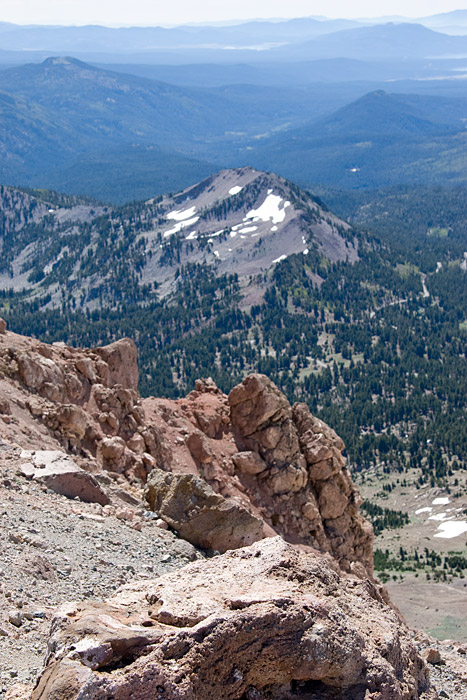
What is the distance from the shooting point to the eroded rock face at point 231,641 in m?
13.5

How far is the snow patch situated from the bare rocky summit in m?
76.4

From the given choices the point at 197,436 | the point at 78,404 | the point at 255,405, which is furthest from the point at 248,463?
the point at 78,404

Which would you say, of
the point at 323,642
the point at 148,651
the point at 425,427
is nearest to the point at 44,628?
the point at 148,651

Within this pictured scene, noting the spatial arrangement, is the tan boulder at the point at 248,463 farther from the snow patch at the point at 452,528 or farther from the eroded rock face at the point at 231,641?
the snow patch at the point at 452,528

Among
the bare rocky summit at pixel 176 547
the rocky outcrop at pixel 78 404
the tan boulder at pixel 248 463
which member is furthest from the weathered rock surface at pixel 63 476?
the tan boulder at pixel 248 463

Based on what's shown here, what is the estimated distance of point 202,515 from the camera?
27672mm

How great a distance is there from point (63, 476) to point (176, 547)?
13.4ft

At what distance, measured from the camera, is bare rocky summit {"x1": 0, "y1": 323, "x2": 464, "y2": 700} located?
14.2 m

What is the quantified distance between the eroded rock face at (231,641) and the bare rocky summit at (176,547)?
0.03 metres

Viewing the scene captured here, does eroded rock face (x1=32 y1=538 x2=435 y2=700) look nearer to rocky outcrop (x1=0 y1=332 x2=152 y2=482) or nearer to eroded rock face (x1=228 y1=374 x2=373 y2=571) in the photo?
rocky outcrop (x1=0 y1=332 x2=152 y2=482)

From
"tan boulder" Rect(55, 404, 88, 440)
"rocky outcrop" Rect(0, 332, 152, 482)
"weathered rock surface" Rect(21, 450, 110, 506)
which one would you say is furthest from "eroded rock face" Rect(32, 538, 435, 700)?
"tan boulder" Rect(55, 404, 88, 440)

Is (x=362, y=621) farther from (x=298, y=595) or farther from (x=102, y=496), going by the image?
(x=102, y=496)

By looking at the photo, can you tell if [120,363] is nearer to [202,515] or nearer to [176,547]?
[202,515]

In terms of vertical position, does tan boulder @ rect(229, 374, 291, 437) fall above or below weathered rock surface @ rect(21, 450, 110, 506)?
below
